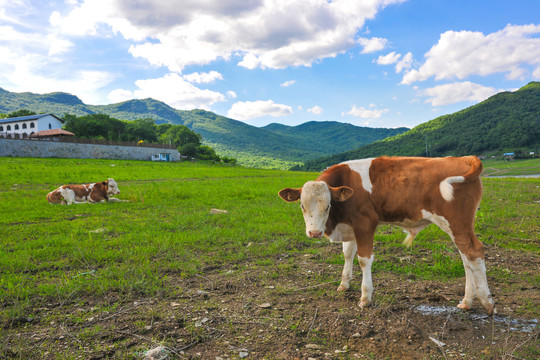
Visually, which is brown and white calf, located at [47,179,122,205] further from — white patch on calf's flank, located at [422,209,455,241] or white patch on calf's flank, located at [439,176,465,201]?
white patch on calf's flank, located at [439,176,465,201]

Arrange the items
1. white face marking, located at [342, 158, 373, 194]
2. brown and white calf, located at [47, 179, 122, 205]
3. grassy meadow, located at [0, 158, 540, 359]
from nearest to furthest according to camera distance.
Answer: grassy meadow, located at [0, 158, 540, 359], white face marking, located at [342, 158, 373, 194], brown and white calf, located at [47, 179, 122, 205]

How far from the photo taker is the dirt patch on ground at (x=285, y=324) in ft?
11.8

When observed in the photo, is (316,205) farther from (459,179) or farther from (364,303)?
(459,179)

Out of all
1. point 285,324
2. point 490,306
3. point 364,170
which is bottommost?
point 285,324

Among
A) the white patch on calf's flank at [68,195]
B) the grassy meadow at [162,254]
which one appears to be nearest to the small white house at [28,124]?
the white patch on calf's flank at [68,195]

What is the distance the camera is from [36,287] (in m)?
5.30

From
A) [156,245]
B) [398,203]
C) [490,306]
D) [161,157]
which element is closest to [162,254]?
[156,245]

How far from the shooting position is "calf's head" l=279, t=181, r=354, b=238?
471cm

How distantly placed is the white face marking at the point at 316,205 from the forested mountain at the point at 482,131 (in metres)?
98.7

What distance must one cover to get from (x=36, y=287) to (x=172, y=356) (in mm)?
3399

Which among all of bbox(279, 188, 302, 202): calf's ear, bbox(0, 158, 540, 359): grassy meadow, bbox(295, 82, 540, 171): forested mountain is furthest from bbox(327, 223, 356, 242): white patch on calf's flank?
bbox(295, 82, 540, 171): forested mountain

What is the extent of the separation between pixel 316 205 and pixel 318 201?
68 mm

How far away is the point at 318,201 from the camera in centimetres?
472

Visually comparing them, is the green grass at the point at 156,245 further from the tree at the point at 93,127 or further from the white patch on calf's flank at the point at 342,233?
the tree at the point at 93,127
